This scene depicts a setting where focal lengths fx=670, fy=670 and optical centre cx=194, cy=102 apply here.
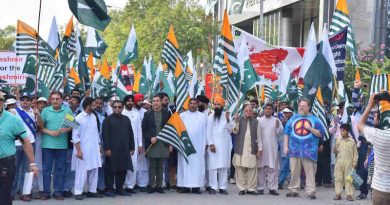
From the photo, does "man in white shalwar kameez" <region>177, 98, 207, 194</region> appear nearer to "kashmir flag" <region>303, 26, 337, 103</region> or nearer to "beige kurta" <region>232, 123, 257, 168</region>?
"beige kurta" <region>232, 123, 257, 168</region>

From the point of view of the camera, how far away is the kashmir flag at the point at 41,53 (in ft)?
39.8

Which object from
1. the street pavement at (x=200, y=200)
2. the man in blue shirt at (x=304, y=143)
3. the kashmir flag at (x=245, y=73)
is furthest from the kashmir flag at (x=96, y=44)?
the man in blue shirt at (x=304, y=143)

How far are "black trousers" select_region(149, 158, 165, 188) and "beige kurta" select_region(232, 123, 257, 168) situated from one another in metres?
1.36

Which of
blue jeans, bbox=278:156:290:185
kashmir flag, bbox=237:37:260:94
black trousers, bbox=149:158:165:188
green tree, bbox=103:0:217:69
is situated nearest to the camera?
black trousers, bbox=149:158:165:188

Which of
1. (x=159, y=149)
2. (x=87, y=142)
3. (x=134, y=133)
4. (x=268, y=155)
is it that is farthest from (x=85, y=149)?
(x=268, y=155)

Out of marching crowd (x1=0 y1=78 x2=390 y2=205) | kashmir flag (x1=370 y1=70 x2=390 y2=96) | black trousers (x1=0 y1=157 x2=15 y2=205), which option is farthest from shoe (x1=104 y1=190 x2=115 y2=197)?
kashmir flag (x1=370 y1=70 x2=390 y2=96)

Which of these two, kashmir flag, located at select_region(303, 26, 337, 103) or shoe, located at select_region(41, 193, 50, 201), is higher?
kashmir flag, located at select_region(303, 26, 337, 103)

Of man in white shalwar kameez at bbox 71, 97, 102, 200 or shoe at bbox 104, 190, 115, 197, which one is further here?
shoe at bbox 104, 190, 115, 197

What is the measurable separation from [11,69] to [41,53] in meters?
1.12

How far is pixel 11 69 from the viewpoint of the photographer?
13.5 m

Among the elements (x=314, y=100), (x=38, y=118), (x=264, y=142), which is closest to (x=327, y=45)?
(x=314, y=100)

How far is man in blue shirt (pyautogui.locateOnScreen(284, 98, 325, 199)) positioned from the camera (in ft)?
37.7

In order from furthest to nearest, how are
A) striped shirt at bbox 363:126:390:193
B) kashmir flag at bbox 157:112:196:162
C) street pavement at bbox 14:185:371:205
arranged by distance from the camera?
kashmir flag at bbox 157:112:196:162 → street pavement at bbox 14:185:371:205 → striped shirt at bbox 363:126:390:193

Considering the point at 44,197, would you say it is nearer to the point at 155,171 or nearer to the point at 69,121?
the point at 69,121
